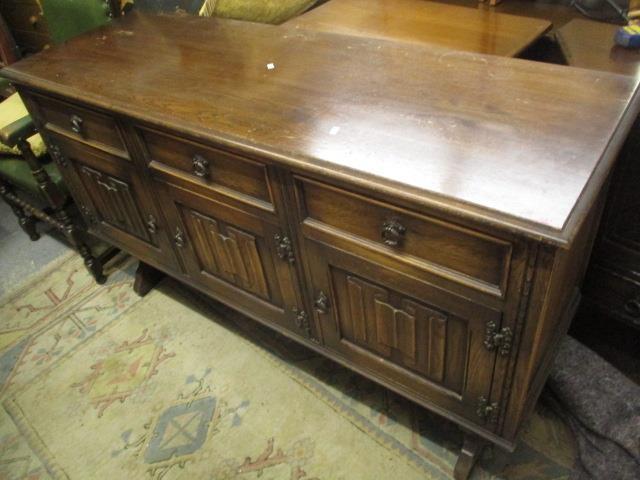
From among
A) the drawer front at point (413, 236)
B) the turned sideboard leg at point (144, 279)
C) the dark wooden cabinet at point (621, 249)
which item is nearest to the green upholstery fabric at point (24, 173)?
the turned sideboard leg at point (144, 279)

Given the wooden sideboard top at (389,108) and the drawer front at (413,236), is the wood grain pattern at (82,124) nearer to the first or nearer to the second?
the wooden sideboard top at (389,108)

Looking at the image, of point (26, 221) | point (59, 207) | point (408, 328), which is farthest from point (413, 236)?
point (26, 221)

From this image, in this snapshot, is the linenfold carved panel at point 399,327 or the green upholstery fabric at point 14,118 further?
the green upholstery fabric at point 14,118

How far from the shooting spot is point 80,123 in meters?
1.31

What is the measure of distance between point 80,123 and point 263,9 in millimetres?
652

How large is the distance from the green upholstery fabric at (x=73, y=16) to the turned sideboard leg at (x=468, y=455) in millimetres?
1713

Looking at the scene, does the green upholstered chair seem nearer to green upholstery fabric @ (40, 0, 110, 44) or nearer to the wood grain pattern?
green upholstery fabric @ (40, 0, 110, 44)

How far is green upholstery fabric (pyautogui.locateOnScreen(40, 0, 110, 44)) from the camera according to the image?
1730mm

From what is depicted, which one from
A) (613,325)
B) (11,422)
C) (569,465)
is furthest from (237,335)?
(613,325)

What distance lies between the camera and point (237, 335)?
1.64 m

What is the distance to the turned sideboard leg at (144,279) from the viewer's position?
70.9 inches

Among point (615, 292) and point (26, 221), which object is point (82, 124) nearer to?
point (26, 221)

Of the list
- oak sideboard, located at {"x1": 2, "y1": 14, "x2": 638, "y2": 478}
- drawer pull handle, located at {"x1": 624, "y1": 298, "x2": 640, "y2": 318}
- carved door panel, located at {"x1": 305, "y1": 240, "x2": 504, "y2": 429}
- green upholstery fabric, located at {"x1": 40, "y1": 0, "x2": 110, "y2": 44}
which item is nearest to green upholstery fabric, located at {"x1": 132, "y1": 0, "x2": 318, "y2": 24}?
oak sideboard, located at {"x1": 2, "y1": 14, "x2": 638, "y2": 478}

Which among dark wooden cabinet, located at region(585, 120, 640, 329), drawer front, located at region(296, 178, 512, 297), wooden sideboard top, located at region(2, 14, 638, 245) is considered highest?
wooden sideboard top, located at region(2, 14, 638, 245)
